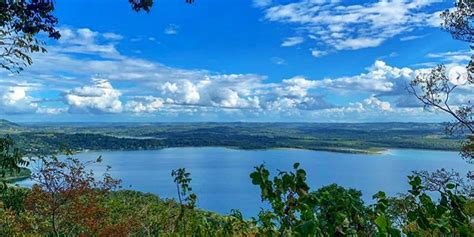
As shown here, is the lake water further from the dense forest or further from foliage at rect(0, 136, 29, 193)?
foliage at rect(0, 136, 29, 193)

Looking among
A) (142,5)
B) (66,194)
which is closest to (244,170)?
(66,194)

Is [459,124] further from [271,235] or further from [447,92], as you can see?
[271,235]

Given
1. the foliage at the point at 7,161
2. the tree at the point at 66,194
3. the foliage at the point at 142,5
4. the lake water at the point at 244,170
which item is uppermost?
the foliage at the point at 142,5

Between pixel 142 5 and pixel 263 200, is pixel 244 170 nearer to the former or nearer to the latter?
pixel 142 5

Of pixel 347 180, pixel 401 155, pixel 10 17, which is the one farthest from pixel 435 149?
pixel 10 17

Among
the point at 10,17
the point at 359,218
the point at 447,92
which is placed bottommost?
the point at 359,218

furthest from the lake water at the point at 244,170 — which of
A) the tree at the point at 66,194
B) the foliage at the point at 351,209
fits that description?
the foliage at the point at 351,209

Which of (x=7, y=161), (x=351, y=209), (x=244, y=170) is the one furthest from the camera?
(x=244, y=170)

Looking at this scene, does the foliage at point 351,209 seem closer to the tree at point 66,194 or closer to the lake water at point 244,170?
the tree at point 66,194
